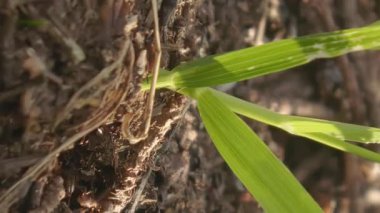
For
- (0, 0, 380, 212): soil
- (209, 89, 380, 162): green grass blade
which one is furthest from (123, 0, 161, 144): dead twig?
(209, 89, 380, 162): green grass blade

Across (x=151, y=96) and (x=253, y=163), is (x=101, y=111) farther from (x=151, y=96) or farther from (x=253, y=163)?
(x=253, y=163)

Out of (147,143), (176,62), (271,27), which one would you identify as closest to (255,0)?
(271,27)

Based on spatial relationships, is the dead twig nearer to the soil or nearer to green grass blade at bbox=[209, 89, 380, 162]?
the soil

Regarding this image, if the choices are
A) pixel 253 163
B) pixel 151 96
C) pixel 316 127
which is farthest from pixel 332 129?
pixel 151 96

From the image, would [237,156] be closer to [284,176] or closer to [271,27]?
[284,176]

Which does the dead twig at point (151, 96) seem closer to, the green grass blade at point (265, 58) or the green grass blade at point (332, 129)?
the green grass blade at point (265, 58)

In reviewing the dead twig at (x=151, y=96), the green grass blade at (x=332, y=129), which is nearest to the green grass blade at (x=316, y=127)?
the green grass blade at (x=332, y=129)
